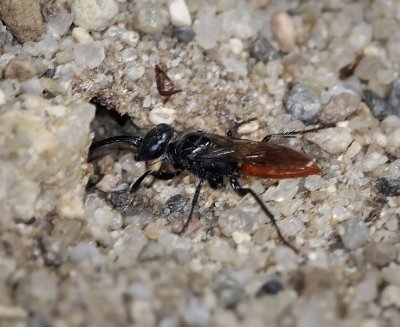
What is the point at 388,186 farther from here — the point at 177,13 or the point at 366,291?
the point at 177,13

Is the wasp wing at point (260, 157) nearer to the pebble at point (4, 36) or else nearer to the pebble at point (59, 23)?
the pebble at point (59, 23)

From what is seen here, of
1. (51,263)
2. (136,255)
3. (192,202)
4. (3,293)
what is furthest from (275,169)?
(3,293)

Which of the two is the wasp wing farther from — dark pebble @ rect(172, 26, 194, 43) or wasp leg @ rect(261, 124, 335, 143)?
dark pebble @ rect(172, 26, 194, 43)

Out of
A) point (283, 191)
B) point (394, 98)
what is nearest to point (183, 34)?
point (283, 191)

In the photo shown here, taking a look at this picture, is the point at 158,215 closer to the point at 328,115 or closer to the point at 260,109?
the point at 260,109

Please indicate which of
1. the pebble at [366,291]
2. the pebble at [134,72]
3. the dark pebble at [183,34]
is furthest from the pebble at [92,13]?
the pebble at [366,291]

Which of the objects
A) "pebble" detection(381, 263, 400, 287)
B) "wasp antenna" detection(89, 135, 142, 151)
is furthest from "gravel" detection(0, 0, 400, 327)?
"wasp antenna" detection(89, 135, 142, 151)
